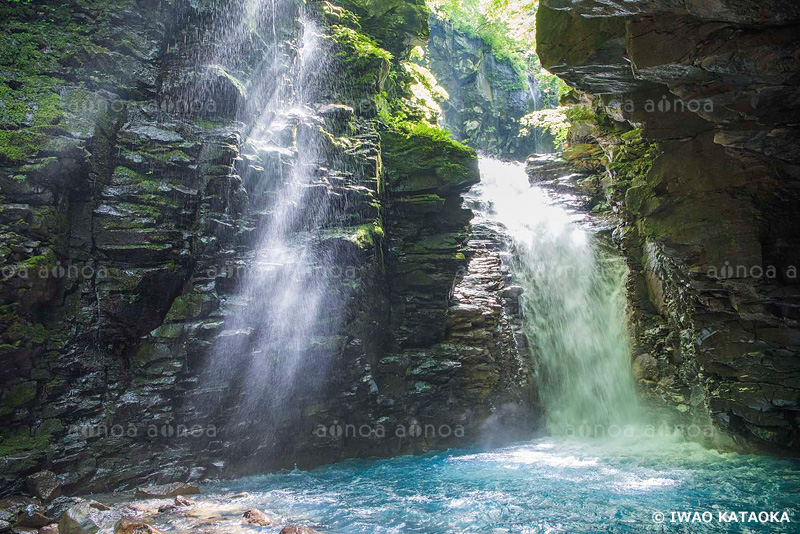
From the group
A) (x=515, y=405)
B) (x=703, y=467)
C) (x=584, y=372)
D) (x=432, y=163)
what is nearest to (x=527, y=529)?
(x=703, y=467)

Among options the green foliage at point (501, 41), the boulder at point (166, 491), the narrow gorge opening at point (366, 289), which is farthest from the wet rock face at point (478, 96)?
the boulder at point (166, 491)

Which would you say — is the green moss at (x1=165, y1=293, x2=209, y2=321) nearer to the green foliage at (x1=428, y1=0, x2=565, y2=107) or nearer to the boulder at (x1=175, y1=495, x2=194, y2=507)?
the boulder at (x1=175, y1=495, x2=194, y2=507)

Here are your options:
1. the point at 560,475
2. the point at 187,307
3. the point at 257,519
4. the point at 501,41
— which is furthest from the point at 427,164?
the point at 501,41

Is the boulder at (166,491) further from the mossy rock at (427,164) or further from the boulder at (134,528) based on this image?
the mossy rock at (427,164)

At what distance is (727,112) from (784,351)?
4686 mm

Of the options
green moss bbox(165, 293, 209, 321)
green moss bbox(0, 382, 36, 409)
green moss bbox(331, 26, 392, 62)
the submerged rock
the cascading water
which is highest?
green moss bbox(331, 26, 392, 62)

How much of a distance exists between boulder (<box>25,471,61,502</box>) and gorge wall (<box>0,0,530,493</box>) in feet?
0.52

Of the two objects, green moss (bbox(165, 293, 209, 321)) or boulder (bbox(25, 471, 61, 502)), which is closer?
boulder (bbox(25, 471, 61, 502))

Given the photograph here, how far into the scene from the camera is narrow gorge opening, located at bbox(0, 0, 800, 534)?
20.9 ft

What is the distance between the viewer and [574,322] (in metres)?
12.2

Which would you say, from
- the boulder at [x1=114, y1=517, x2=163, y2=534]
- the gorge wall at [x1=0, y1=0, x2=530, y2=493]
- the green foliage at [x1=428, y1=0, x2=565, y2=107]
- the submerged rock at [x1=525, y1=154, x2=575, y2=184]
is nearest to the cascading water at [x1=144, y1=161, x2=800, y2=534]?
the boulder at [x1=114, y1=517, x2=163, y2=534]

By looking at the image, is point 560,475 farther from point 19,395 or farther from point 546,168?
point 546,168

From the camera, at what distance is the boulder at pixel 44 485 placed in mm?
7063

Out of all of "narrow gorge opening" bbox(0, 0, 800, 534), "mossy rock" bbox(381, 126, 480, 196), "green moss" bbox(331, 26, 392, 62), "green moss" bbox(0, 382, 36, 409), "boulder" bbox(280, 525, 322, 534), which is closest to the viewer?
"boulder" bbox(280, 525, 322, 534)
